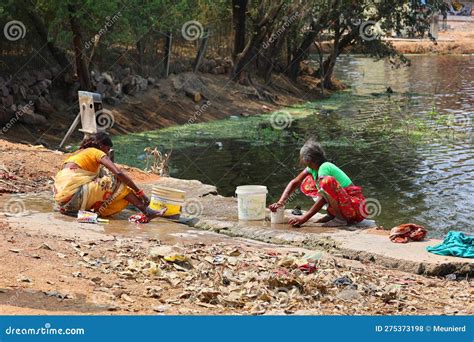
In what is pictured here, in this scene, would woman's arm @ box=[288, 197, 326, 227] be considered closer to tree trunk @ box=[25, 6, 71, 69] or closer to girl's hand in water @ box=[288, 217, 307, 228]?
girl's hand in water @ box=[288, 217, 307, 228]

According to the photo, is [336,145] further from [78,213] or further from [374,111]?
[78,213]

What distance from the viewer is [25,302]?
594 cm

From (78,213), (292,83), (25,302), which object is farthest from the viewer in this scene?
(292,83)

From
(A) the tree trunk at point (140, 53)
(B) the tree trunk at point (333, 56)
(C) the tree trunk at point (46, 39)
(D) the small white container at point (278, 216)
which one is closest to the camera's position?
(D) the small white container at point (278, 216)

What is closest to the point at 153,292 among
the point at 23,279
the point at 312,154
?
the point at 23,279

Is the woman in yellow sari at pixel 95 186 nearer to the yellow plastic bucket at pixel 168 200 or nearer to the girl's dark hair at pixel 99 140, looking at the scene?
the girl's dark hair at pixel 99 140

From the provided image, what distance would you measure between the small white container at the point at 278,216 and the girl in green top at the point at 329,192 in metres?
0.08

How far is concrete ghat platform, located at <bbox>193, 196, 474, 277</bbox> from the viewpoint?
795 cm

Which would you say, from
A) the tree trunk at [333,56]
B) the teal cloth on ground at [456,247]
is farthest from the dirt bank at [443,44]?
the teal cloth on ground at [456,247]

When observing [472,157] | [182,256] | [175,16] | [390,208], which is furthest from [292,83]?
[182,256]

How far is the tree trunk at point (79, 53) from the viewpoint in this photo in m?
19.1

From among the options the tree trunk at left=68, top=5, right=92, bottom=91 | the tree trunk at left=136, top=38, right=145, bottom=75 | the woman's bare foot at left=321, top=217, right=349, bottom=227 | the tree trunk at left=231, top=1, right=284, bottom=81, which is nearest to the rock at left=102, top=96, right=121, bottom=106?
the tree trunk at left=68, top=5, right=92, bottom=91

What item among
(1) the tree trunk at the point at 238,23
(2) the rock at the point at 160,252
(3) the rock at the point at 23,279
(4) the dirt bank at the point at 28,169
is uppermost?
(1) the tree trunk at the point at 238,23

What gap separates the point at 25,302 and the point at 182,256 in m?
1.99
